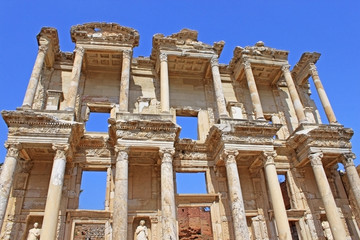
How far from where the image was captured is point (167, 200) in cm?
1145

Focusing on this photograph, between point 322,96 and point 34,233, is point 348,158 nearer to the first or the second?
point 322,96

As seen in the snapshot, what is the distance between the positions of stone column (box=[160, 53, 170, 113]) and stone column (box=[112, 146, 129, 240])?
9.47ft

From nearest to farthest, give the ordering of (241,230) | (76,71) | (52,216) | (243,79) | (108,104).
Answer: (52,216) → (241,230) → (76,71) → (108,104) → (243,79)

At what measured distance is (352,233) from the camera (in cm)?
1424

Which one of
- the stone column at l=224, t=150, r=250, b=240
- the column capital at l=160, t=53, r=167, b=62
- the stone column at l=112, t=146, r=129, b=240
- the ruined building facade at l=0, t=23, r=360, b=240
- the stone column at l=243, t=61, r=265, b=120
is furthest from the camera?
the column capital at l=160, t=53, r=167, b=62

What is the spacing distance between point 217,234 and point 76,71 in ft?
31.3

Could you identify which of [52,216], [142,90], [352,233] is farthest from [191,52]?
[352,233]

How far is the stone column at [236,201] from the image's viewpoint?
1125cm

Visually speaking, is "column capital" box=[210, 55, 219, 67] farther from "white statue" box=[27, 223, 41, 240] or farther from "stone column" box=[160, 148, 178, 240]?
"white statue" box=[27, 223, 41, 240]

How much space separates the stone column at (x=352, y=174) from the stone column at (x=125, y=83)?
10.1 meters

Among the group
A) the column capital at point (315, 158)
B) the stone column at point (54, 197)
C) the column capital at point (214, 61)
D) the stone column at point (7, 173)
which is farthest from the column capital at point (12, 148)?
the column capital at point (315, 158)

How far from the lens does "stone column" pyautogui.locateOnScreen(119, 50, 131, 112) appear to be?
13672 mm

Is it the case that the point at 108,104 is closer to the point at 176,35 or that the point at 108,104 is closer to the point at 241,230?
the point at 176,35

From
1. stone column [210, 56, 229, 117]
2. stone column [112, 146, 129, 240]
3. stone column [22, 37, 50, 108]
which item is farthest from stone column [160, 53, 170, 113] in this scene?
stone column [22, 37, 50, 108]
